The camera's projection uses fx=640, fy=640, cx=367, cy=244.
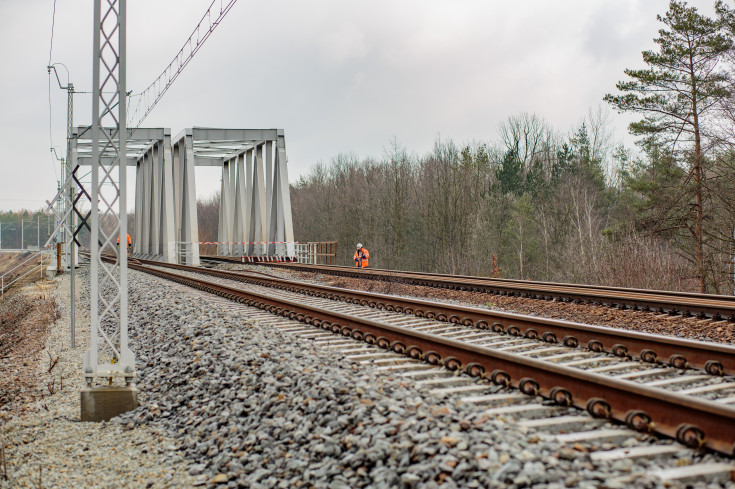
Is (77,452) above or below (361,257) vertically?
below

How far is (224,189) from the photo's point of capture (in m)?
38.0

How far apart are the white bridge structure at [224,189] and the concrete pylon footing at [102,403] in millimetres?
22200

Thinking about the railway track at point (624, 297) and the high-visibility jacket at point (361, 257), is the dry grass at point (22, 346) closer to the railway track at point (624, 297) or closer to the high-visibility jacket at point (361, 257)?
the railway track at point (624, 297)

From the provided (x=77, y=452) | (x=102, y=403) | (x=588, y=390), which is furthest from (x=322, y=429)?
(x=102, y=403)

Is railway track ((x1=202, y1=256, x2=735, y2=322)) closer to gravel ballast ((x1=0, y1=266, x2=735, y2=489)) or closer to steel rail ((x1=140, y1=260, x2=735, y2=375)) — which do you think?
steel rail ((x1=140, y1=260, x2=735, y2=375))

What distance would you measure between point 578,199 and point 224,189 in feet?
76.3

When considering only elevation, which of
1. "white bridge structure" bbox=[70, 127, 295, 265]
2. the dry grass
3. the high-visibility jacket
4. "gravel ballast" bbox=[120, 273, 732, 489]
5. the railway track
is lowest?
the dry grass

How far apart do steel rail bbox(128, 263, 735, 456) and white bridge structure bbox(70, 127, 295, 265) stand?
22484 millimetres

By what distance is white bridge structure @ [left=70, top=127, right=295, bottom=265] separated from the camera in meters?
29.4

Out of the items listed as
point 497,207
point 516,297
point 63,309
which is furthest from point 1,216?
point 516,297

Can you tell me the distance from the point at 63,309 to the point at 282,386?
42.8 feet

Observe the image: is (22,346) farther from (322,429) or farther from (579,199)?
(579,199)

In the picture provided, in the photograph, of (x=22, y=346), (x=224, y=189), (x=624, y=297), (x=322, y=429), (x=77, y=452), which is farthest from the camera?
(x=224, y=189)

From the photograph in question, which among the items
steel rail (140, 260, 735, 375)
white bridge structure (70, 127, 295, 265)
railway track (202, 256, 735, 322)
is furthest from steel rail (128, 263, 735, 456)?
white bridge structure (70, 127, 295, 265)
